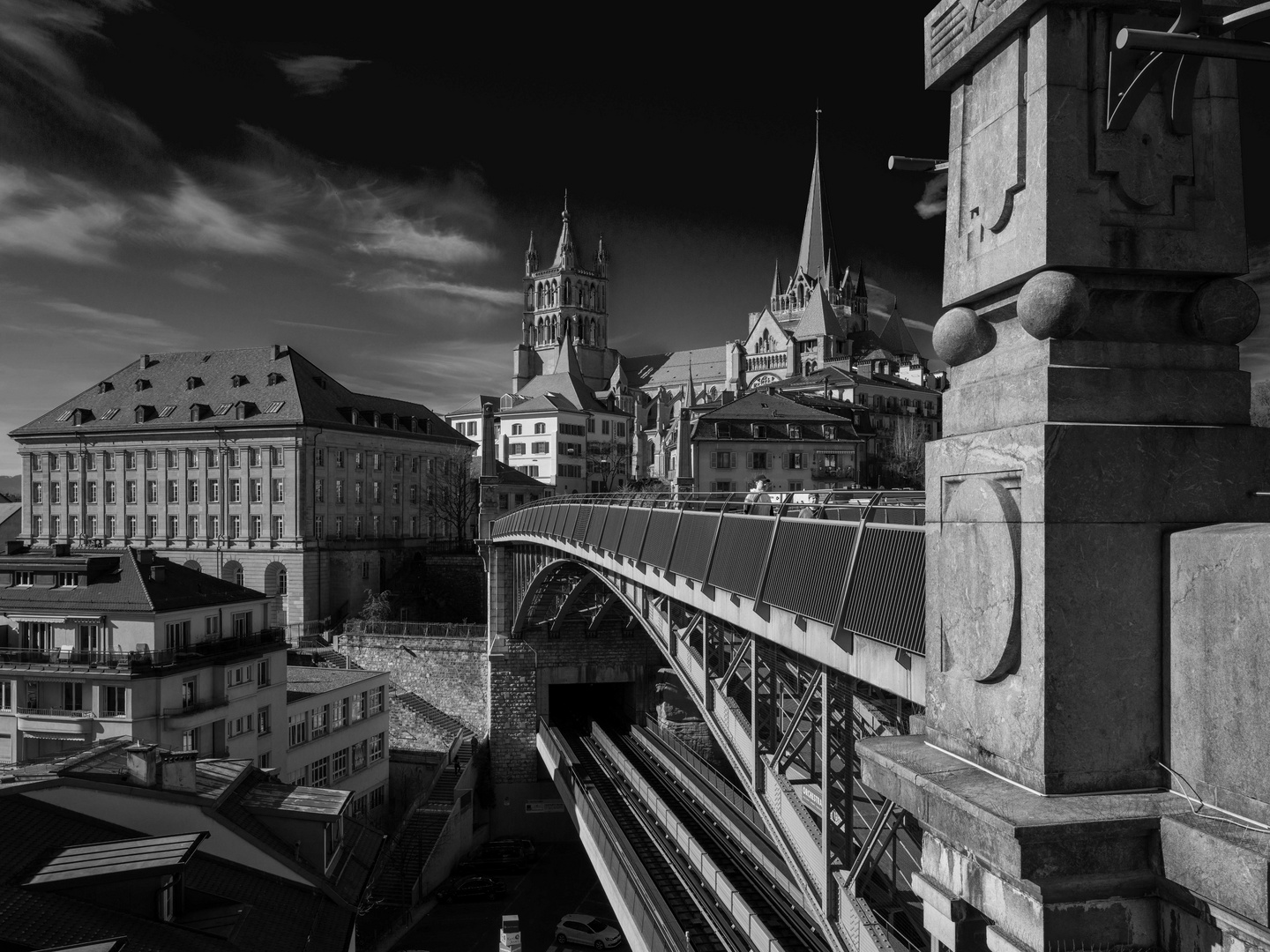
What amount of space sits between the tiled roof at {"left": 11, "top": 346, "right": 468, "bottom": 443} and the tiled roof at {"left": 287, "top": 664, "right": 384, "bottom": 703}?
32.3 meters

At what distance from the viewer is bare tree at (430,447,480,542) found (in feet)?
294

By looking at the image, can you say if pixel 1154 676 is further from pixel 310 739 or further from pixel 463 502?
pixel 463 502

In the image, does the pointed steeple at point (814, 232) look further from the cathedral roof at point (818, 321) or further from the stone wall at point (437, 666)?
the stone wall at point (437, 666)

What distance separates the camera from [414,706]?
54.5 meters

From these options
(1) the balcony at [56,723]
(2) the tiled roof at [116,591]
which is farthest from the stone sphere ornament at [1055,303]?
(1) the balcony at [56,723]

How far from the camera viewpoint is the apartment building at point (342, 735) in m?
39.7

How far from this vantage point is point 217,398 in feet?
261

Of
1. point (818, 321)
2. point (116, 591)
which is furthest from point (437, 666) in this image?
point (818, 321)

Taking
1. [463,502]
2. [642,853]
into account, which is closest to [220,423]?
[463,502]

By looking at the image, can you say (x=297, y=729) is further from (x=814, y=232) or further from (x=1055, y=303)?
(x=814, y=232)

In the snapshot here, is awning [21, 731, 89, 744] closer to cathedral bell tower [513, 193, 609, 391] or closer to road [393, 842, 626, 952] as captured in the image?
road [393, 842, 626, 952]

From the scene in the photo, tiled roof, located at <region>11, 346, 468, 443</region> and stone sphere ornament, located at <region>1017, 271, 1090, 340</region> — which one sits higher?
tiled roof, located at <region>11, 346, 468, 443</region>

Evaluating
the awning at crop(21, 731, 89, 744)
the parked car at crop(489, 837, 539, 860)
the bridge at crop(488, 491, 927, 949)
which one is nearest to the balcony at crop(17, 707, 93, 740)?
the awning at crop(21, 731, 89, 744)

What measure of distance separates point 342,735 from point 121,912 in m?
26.3
